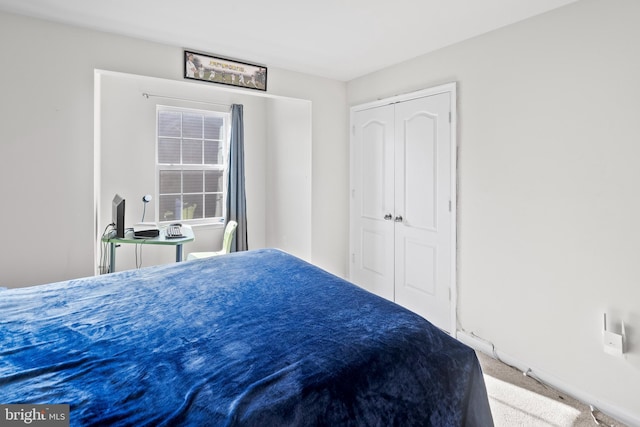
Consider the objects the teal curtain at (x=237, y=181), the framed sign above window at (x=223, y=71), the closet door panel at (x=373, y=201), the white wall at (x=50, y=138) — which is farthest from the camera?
the teal curtain at (x=237, y=181)

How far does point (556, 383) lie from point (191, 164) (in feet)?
14.3

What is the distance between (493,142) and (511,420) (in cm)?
185

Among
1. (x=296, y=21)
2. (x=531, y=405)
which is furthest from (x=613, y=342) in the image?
(x=296, y=21)

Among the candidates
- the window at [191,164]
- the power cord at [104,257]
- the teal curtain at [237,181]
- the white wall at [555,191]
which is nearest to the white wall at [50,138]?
the power cord at [104,257]

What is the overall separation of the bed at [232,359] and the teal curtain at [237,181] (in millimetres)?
2831

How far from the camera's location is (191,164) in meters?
4.46

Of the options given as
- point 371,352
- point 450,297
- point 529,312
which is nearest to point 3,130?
point 371,352

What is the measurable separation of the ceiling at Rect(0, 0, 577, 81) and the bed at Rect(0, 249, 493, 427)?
5.91ft

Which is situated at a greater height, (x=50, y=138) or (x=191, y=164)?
(x=191, y=164)

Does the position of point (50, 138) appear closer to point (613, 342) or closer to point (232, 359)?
point (232, 359)

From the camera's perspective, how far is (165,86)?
4.13 meters

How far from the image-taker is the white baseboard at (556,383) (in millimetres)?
1931

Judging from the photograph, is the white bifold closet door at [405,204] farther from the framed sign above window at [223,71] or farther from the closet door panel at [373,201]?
the framed sign above window at [223,71]

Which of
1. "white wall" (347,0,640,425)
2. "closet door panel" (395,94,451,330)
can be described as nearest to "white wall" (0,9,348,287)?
"closet door panel" (395,94,451,330)
